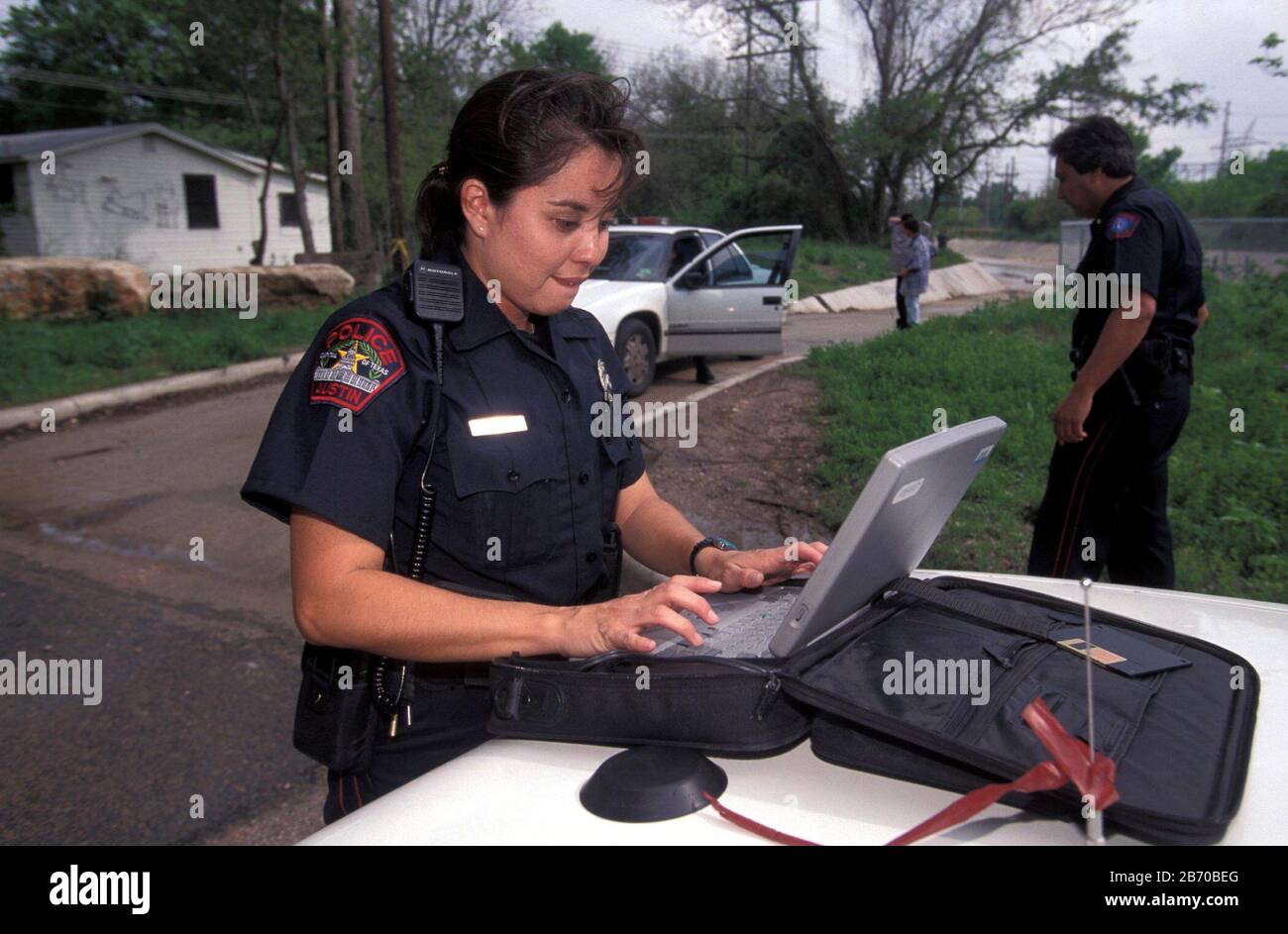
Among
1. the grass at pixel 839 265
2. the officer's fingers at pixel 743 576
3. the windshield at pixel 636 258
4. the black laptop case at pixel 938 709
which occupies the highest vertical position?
the grass at pixel 839 265

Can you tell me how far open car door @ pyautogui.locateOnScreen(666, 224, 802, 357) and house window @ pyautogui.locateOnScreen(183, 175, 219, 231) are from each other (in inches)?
895

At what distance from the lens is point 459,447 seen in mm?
1590

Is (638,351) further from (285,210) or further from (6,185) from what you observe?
(285,210)

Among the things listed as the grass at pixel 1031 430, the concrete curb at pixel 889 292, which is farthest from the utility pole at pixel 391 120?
the concrete curb at pixel 889 292

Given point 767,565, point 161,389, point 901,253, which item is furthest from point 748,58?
point 767,565

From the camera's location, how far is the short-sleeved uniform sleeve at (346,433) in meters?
1.42

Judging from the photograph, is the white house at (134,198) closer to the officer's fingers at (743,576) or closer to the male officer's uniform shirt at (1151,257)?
the male officer's uniform shirt at (1151,257)

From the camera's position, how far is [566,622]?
1.45 metres

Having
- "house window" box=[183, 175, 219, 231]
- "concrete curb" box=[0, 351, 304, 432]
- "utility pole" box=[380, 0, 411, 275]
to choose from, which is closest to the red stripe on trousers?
"concrete curb" box=[0, 351, 304, 432]

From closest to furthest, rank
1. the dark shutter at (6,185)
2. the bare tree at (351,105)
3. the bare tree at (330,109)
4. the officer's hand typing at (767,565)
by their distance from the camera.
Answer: the officer's hand typing at (767,565), the bare tree at (330,109), the bare tree at (351,105), the dark shutter at (6,185)

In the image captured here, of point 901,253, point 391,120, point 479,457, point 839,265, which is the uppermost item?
point 391,120

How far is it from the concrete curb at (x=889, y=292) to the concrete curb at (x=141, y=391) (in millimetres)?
11389

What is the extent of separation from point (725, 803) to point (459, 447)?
2.28 feet

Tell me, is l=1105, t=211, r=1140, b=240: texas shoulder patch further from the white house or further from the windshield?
the white house
